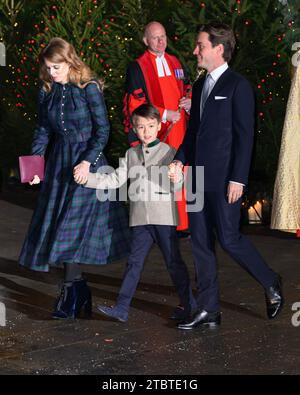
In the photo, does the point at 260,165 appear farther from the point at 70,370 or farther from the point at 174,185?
the point at 70,370

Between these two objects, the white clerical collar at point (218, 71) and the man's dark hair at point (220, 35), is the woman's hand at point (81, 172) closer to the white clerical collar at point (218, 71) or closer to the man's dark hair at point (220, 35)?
the white clerical collar at point (218, 71)

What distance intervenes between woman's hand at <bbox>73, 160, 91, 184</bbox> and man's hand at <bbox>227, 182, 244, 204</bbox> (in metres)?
1.02

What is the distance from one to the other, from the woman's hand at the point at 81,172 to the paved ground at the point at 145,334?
0.96 metres

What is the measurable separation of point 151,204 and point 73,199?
1.84 ft

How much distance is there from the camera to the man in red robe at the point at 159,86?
984cm

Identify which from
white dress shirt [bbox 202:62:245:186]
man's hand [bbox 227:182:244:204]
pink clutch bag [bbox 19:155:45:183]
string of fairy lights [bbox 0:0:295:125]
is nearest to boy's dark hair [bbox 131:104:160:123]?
white dress shirt [bbox 202:62:245:186]

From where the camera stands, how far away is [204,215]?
8000 mm

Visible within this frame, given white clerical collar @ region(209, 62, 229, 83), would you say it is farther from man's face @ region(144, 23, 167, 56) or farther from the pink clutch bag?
man's face @ region(144, 23, 167, 56)

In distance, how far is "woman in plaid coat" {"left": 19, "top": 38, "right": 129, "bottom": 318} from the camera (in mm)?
8289

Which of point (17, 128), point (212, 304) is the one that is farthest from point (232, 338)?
point (17, 128)

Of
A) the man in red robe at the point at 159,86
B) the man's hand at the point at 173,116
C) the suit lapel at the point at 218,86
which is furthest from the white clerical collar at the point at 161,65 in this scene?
the suit lapel at the point at 218,86

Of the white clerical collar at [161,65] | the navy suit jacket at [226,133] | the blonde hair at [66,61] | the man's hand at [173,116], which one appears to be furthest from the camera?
the white clerical collar at [161,65]

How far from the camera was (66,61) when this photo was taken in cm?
822

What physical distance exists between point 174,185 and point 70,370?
181 centimetres
